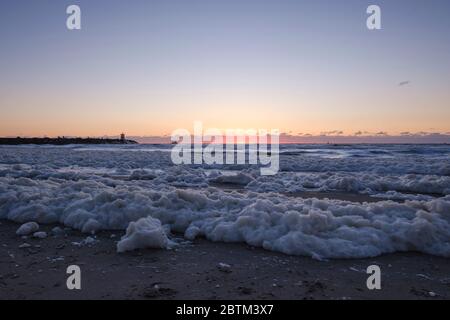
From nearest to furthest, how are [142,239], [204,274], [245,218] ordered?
[204,274], [142,239], [245,218]

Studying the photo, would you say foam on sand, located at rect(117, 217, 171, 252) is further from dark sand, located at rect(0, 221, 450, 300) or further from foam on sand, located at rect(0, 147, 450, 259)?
dark sand, located at rect(0, 221, 450, 300)

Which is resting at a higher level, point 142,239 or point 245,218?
point 245,218

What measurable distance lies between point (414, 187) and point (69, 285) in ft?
29.8

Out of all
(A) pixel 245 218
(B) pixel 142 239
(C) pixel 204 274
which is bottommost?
(C) pixel 204 274

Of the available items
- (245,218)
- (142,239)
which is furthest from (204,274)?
(245,218)

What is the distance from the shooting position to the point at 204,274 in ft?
12.3

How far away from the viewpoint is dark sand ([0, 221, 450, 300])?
331 centimetres

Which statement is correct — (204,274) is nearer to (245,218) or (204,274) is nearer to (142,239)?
(142,239)

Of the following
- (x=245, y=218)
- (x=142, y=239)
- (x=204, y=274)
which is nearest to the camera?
(x=204, y=274)

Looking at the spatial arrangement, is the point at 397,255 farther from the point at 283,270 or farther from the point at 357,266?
the point at 283,270

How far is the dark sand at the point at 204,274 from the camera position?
3309mm

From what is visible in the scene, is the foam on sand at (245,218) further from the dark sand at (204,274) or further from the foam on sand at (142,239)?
the dark sand at (204,274)

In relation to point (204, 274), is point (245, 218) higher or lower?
higher

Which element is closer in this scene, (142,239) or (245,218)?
(142,239)
